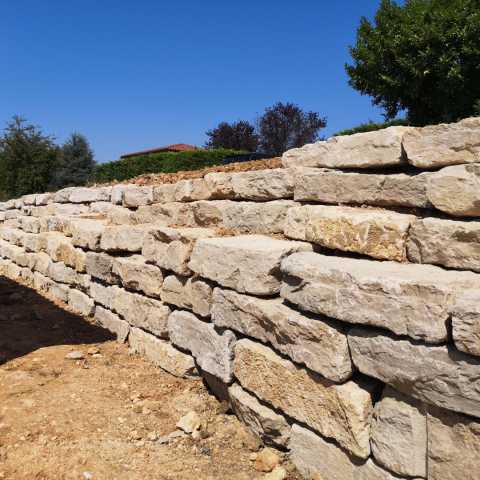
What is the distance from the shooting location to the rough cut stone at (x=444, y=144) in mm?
2410

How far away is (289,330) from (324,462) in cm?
75

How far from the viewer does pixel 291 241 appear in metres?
3.31

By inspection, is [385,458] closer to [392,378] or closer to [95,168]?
[392,378]

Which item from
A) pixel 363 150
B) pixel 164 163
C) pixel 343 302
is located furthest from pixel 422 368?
pixel 164 163

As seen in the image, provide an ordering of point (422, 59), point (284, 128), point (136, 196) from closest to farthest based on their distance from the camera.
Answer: point (136, 196) → point (422, 59) → point (284, 128)

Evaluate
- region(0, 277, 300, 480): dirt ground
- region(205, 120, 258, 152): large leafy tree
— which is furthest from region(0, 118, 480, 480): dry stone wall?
region(205, 120, 258, 152): large leafy tree

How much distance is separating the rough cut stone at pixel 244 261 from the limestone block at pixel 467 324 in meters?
1.24

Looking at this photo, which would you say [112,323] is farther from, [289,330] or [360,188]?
[360,188]

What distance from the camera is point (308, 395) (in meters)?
2.60

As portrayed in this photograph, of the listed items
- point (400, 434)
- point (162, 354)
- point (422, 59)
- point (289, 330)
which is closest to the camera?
point (400, 434)

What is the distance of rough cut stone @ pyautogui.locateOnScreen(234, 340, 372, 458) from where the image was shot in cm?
232

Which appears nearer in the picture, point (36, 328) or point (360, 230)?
point (360, 230)

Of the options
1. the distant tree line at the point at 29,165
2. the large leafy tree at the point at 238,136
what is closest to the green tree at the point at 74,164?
the distant tree line at the point at 29,165

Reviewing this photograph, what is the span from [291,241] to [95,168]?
17421 millimetres
